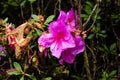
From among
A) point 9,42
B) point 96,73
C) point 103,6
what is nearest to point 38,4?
point 103,6

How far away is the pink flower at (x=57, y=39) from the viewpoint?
1437mm

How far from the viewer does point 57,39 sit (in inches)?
58.6

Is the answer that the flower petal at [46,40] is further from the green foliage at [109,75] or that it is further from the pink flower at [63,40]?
the green foliage at [109,75]

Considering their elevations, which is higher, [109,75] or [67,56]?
[67,56]

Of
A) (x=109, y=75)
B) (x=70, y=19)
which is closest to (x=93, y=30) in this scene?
(x=109, y=75)

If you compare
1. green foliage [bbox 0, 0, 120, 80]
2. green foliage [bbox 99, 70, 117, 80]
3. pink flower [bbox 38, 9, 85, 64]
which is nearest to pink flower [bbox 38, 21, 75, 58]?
pink flower [bbox 38, 9, 85, 64]

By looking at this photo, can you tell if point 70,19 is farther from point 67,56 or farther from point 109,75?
point 109,75

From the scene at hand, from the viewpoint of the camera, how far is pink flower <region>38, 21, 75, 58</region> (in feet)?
4.71

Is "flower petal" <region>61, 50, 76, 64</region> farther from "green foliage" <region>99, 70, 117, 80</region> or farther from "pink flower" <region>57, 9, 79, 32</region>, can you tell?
"green foliage" <region>99, 70, 117, 80</region>

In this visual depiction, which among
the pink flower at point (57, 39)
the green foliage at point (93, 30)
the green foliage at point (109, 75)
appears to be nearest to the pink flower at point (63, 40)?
the pink flower at point (57, 39)

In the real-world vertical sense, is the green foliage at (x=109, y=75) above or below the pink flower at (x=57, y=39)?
below

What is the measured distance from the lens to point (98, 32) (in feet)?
7.25

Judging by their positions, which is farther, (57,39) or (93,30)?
(93,30)

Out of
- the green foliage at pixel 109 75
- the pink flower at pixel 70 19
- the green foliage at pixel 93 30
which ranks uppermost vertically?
the pink flower at pixel 70 19
